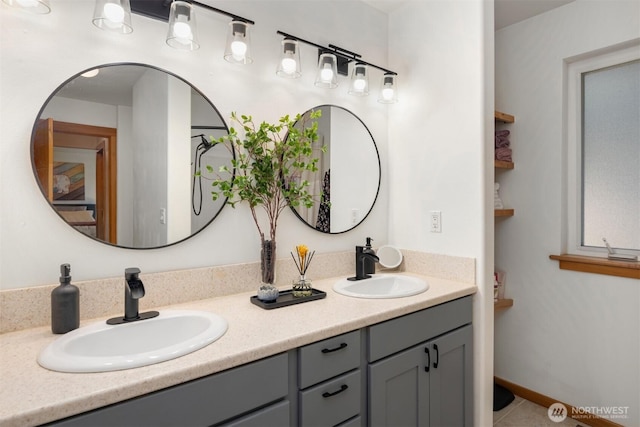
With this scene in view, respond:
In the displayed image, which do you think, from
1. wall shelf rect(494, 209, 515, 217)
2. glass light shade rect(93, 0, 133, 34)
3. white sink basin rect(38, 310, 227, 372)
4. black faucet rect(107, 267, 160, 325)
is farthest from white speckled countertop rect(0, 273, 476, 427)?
glass light shade rect(93, 0, 133, 34)

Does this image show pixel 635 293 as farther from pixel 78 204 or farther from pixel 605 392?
pixel 78 204

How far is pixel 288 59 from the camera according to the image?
5.61ft

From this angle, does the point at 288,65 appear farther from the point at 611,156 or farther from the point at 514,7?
the point at 611,156

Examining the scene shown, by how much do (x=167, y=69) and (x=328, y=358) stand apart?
1.30 metres

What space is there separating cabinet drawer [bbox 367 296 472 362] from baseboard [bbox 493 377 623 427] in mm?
1084

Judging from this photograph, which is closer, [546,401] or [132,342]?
[132,342]

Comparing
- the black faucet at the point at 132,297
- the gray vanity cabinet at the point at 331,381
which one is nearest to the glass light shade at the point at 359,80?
the gray vanity cabinet at the point at 331,381

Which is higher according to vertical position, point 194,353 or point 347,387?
point 194,353

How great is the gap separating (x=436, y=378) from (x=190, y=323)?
3.61ft

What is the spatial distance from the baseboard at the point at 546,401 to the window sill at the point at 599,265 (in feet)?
2.79

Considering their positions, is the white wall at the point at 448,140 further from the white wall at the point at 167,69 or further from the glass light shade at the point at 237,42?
the glass light shade at the point at 237,42

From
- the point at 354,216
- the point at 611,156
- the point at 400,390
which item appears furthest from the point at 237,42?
the point at 611,156

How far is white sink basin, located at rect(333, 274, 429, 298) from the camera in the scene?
1.75 meters

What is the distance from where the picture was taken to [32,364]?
0.94 metres
